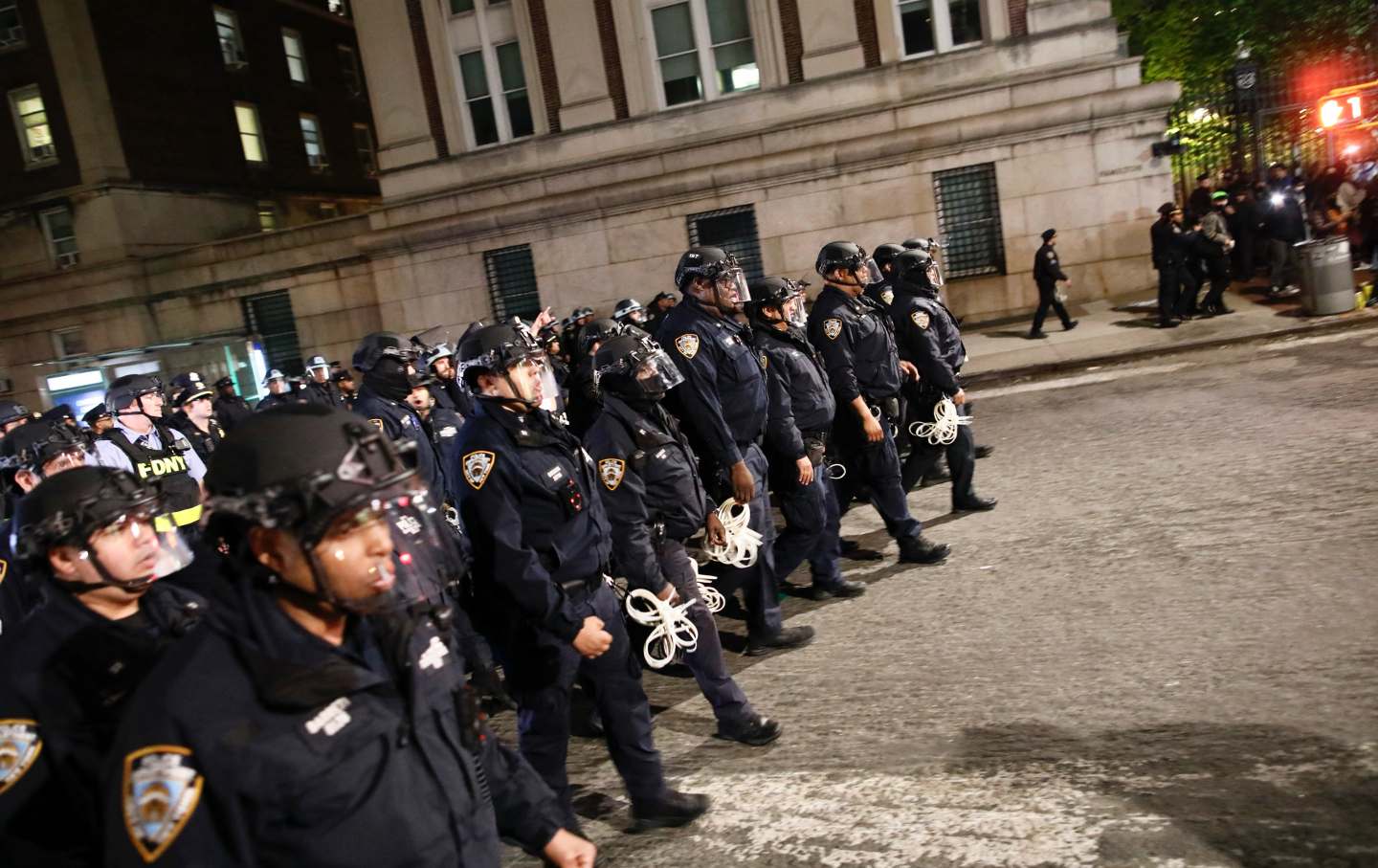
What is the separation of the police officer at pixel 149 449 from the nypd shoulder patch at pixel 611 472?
317 centimetres

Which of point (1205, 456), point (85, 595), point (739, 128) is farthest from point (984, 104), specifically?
point (85, 595)

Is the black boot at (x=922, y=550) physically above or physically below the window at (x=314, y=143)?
below

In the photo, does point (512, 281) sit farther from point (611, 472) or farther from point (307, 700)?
point (307, 700)

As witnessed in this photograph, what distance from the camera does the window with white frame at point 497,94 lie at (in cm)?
2159

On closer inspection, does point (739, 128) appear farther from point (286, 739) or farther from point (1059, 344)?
point (286, 739)

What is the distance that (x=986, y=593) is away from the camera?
599cm

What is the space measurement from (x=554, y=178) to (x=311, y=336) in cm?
776

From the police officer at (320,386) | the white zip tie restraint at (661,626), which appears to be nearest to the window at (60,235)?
the police officer at (320,386)

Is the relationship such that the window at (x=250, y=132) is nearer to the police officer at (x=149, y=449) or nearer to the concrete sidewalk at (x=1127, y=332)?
the concrete sidewalk at (x=1127, y=332)

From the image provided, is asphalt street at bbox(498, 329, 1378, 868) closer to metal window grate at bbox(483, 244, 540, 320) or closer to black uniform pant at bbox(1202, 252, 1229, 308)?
black uniform pant at bbox(1202, 252, 1229, 308)

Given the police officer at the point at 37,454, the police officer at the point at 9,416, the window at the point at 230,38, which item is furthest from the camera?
the window at the point at 230,38

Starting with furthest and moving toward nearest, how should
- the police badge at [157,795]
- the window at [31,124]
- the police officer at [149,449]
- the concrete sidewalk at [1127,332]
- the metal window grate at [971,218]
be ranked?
the window at [31,124] → the metal window grate at [971,218] → the concrete sidewalk at [1127,332] → the police officer at [149,449] → the police badge at [157,795]

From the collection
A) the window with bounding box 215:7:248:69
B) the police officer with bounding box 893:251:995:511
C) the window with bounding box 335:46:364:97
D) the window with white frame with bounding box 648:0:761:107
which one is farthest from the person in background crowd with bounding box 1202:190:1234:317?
the window with bounding box 335:46:364:97

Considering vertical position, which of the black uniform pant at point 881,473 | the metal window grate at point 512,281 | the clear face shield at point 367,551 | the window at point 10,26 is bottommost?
the black uniform pant at point 881,473
